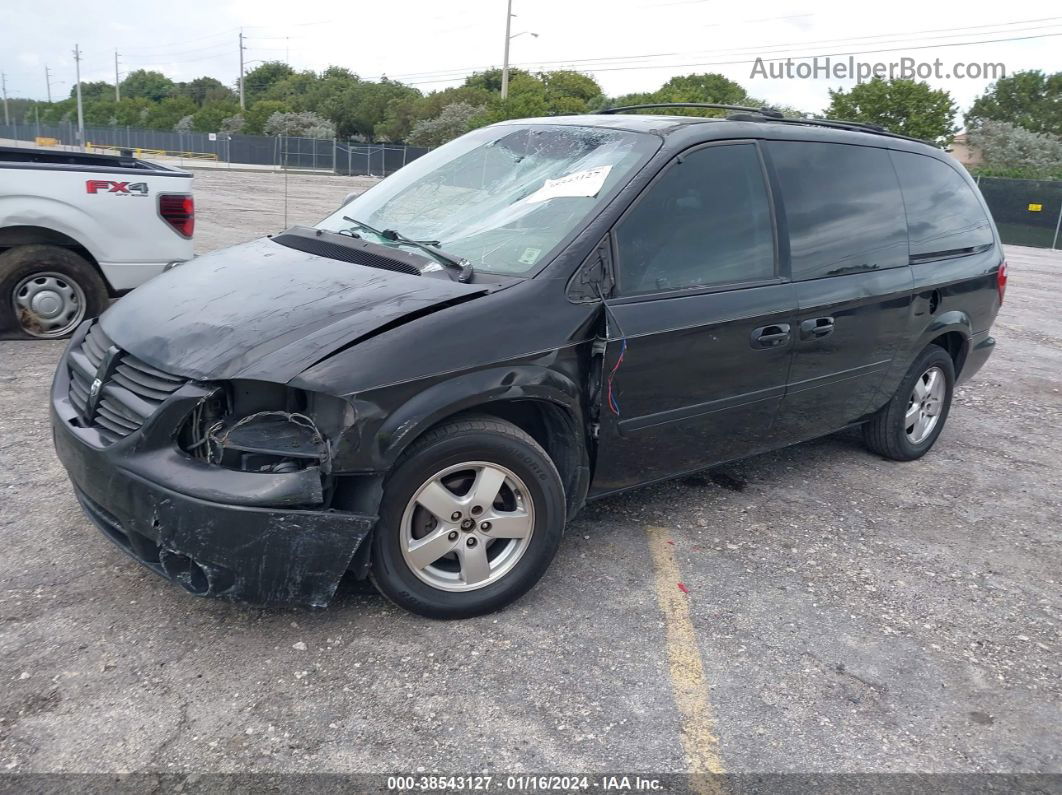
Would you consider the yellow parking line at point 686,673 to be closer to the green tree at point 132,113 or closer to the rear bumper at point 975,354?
the rear bumper at point 975,354

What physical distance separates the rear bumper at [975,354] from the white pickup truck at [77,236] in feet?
18.1

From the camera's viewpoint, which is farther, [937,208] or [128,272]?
[128,272]

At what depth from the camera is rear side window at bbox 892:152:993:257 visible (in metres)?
5.05

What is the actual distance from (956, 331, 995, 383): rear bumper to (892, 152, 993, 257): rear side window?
568 mm

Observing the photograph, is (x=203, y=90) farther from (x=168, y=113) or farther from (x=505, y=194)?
(x=505, y=194)

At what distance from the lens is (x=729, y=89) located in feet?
227

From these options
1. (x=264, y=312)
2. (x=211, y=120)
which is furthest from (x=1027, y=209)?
(x=211, y=120)

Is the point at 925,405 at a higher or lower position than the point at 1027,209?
lower

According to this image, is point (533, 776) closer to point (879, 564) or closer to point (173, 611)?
point (173, 611)

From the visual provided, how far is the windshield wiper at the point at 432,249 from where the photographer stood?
3516 millimetres

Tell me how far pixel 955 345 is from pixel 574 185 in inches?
118

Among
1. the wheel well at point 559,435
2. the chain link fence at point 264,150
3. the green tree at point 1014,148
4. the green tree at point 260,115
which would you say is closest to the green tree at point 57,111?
the chain link fence at point 264,150

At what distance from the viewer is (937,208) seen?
5.23 meters

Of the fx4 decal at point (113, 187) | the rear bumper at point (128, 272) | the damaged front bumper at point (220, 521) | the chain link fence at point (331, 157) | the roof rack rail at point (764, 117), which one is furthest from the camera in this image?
the chain link fence at point (331, 157)
